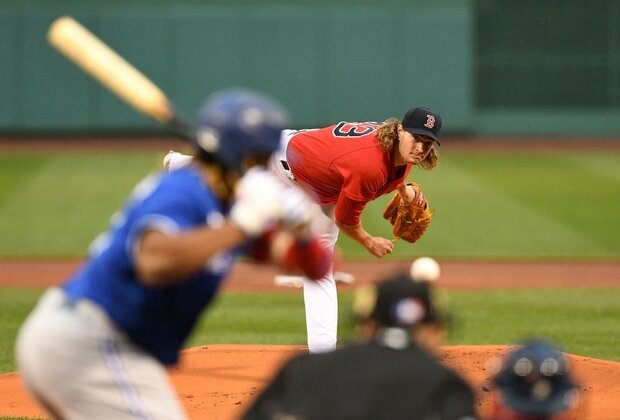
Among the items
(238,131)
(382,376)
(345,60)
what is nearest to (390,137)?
(238,131)

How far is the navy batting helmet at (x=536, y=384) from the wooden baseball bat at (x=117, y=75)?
5.00 feet

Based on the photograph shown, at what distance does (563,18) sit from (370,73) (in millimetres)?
4119

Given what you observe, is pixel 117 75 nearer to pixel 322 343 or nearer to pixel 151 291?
pixel 151 291

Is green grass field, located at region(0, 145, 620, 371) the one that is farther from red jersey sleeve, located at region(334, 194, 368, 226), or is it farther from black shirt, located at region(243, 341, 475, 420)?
red jersey sleeve, located at region(334, 194, 368, 226)

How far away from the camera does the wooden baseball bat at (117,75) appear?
4.58 metres

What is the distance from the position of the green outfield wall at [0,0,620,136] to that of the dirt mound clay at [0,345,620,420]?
639 inches

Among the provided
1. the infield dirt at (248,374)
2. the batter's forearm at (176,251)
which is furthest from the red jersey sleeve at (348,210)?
the batter's forearm at (176,251)

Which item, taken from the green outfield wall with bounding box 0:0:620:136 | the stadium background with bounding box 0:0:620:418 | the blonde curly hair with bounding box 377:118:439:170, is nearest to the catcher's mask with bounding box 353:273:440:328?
the blonde curly hair with bounding box 377:118:439:170

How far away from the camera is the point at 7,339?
9.51m

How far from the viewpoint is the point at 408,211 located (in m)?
8.10

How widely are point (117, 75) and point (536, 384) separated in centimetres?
205

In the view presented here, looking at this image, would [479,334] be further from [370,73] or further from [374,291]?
[370,73]

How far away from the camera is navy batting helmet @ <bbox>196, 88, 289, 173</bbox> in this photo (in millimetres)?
4086

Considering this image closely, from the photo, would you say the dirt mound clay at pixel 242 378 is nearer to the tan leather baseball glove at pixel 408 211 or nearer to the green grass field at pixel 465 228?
the green grass field at pixel 465 228
